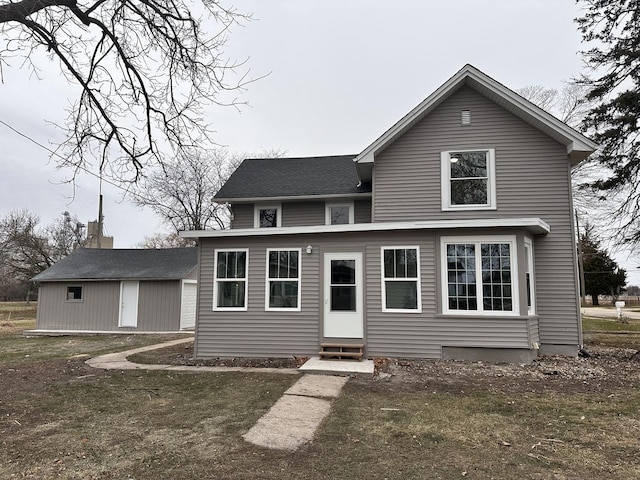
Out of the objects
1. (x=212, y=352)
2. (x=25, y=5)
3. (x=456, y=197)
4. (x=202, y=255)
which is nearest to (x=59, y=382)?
(x=212, y=352)

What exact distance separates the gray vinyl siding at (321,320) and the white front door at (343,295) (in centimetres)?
14

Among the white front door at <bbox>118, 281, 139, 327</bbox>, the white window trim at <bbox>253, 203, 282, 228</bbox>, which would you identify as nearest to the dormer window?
the white window trim at <bbox>253, 203, 282, 228</bbox>

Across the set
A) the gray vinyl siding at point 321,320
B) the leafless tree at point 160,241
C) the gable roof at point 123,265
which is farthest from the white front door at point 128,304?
the leafless tree at point 160,241

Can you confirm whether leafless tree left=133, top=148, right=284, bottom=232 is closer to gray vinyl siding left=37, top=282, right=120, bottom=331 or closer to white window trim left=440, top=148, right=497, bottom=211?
gray vinyl siding left=37, top=282, right=120, bottom=331

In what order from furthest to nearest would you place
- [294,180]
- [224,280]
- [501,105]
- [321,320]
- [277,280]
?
[294,180] < [501,105] < [224,280] < [277,280] < [321,320]

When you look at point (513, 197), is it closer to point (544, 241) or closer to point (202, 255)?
point (544, 241)

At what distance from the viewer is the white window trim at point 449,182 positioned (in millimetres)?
10086

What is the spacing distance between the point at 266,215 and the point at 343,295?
4779mm

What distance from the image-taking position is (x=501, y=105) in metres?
10.3

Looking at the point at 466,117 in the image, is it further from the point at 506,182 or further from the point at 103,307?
the point at 103,307

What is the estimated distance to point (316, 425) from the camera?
16.4 ft

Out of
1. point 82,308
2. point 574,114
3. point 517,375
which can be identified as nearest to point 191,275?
point 82,308

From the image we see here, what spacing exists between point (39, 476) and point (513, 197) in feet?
33.6

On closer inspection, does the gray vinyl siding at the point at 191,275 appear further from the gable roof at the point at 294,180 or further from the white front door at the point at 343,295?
the white front door at the point at 343,295
